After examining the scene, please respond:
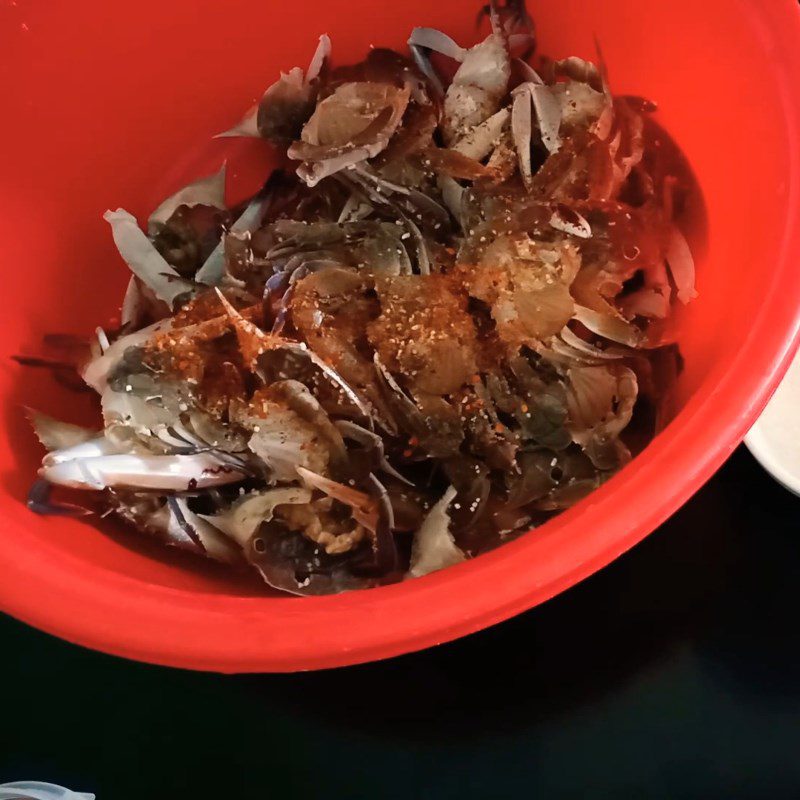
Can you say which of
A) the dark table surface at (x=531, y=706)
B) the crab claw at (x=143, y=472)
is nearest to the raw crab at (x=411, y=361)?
the crab claw at (x=143, y=472)

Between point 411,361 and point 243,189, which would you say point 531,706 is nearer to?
point 411,361

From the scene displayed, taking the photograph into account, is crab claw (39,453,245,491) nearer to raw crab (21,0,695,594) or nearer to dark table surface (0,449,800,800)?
raw crab (21,0,695,594)

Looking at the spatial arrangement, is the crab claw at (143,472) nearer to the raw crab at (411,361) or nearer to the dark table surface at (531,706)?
the raw crab at (411,361)

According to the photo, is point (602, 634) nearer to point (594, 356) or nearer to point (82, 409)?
point (594, 356)

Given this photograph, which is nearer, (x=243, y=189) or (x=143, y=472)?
(x=143, y=472)

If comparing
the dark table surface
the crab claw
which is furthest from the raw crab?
the dark table surface

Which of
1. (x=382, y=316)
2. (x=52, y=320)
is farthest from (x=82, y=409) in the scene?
(x=382, y=316)

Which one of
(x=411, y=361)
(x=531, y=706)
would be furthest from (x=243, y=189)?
(x=531, y=706)
